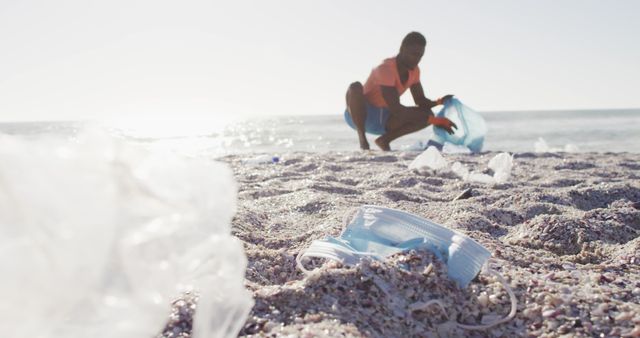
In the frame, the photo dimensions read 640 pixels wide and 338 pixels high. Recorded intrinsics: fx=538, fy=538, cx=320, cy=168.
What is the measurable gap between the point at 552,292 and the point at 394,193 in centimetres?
146

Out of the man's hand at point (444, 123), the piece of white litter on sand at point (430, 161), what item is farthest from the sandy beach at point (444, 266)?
the man's hand at point (444, 123)

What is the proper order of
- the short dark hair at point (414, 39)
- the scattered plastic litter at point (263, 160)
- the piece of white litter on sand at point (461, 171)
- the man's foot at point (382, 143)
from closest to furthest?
the piece of white litter on sand at point (461, 171)
the scattered plastic litter at point (263, 160)
the short dark hair at point (414, 39)
the man's foot at point (382, 143)

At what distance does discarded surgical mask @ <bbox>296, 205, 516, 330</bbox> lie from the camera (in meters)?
1.14

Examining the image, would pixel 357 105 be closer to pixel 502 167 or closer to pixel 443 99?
pixel 443 99

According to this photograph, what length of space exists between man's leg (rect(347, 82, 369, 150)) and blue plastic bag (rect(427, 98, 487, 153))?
27.6 inches

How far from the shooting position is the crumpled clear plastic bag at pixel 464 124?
15.5ft

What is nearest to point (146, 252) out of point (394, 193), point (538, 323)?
point (538, 323)

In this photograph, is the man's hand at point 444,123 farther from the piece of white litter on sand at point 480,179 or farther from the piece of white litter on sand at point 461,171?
the piece of white litter on sand at point 480,179

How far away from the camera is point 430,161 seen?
3439 mm

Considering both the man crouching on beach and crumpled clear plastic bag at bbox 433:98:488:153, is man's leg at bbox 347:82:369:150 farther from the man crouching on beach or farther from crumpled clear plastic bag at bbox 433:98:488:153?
crumpled clear plastic bag at bbox 433:98:488:153

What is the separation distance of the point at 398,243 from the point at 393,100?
11.7ft

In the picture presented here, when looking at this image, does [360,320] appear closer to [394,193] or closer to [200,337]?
[200,337]

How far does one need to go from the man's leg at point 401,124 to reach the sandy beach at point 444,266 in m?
1.65

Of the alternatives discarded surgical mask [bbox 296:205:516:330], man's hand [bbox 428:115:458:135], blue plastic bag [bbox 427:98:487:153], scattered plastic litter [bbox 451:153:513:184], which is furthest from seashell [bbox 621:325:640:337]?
blue plastic bag [bbox 427:98:487:153]
